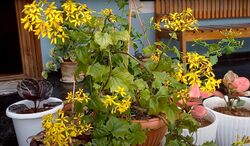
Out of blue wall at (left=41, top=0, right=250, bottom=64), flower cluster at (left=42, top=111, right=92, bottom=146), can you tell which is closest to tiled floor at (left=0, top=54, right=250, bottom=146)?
blue wall at (left=41, top=0, right=250, bottom=64)

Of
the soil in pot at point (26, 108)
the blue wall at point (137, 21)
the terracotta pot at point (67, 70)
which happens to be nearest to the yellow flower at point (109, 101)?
the soil in pot at point (26, 108)

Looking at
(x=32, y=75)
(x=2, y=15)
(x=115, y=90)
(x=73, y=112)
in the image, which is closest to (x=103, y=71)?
(x=115, y=90)

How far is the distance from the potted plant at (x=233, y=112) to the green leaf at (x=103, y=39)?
784 mm

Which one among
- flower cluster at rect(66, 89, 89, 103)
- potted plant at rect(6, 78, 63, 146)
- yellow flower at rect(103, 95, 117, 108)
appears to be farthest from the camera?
potted plant at rect(6, 78, 63, 146)

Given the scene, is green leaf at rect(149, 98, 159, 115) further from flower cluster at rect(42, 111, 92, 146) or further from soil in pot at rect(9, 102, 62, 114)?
soil in pot at rect(9, 102, 62, 114)

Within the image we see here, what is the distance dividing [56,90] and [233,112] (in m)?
2.19

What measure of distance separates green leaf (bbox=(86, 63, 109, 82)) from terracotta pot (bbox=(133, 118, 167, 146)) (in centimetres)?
21

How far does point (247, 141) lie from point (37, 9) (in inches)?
33.5

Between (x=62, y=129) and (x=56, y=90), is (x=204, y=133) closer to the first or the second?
(x=62, y=129)

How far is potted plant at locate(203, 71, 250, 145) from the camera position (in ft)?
4.82

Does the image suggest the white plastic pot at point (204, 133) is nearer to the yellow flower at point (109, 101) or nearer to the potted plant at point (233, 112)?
the potted plant at point (233, 112)

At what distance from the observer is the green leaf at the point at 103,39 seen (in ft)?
2.97

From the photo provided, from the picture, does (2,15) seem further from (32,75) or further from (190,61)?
(190,61)

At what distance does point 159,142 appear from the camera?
118 cm
